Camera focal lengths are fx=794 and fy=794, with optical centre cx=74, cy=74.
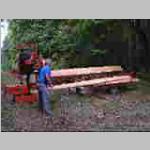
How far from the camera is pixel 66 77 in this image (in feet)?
32.0

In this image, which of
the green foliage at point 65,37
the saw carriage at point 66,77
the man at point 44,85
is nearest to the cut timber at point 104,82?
the saw carriage at point 66,77

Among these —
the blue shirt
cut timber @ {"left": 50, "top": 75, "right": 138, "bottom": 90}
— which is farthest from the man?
cut timber @ {"left": 50, "top": 75, "right": 138, "bottom": 90}

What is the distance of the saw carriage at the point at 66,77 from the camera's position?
9.73m

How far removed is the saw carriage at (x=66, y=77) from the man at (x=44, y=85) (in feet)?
0.17

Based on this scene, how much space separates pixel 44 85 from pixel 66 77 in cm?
29

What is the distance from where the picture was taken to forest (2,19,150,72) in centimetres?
971

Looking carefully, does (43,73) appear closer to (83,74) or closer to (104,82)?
(83,74)

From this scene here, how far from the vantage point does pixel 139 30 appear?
9.78 m

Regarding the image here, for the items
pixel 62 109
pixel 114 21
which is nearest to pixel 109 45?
pixel 114 21

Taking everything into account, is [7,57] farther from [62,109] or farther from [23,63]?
[62,109]

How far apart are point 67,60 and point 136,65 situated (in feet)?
2.82

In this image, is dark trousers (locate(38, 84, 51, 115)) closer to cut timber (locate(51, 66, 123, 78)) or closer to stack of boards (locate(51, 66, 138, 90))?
stack of boards (locate(51, 66, 138, 90))

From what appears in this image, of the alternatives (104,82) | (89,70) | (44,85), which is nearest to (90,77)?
(89,70)

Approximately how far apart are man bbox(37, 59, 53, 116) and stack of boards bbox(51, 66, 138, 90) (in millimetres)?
77
